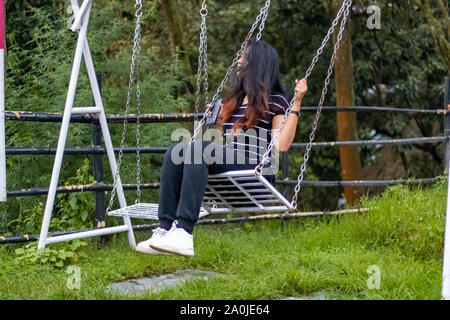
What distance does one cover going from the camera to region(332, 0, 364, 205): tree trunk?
904 centimetres

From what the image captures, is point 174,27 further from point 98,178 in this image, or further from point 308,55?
point 98,178

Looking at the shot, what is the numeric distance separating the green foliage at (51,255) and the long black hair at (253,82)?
4.14 ft

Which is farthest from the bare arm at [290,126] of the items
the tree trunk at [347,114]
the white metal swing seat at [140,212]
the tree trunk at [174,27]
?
the tree trunk at [174,27]

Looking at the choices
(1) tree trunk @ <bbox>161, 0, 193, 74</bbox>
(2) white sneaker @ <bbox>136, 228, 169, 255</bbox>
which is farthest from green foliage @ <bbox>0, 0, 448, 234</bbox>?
(2) white sneaker @ <bbox>136, 228, 169, 255</bbox>

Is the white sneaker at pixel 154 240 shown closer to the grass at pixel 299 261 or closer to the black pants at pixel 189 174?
the black pants at pixel 189 174

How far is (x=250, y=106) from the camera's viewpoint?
14.4 ft

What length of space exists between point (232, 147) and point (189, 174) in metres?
0.42

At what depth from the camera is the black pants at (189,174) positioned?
4.00 metres

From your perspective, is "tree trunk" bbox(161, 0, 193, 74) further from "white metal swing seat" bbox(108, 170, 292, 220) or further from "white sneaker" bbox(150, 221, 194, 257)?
"white sneaker" bbox(150, 221, 194, 257)

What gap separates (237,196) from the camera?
425 centimetres

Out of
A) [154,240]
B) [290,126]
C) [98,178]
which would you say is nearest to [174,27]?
[98,178]

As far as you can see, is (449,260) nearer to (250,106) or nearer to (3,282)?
(250,106)

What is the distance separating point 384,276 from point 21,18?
18.4ft
